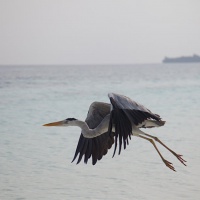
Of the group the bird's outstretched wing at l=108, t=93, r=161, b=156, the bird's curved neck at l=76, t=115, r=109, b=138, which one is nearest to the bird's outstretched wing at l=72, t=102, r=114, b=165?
the bird's curved neck at l=76, t=115, r=109, b=138

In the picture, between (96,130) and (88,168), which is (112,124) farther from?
(88,168)

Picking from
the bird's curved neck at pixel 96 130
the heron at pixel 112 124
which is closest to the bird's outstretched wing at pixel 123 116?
the heron at pixel 112 124

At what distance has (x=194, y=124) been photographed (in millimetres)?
17359

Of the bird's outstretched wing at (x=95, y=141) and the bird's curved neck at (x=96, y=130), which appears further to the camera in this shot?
the bird's outstretched wing at (x=95, y=141)

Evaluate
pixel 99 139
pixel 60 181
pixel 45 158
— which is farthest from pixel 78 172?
pixel 99 139

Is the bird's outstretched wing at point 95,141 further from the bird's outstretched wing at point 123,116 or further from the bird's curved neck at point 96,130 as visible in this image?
the bird's outstretched wing at point 123,116

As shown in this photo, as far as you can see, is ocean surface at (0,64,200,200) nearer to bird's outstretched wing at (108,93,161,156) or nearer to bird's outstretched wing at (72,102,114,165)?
bird's outstretched wing at (72,102,114,165)

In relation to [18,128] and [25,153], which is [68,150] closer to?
[25,153]

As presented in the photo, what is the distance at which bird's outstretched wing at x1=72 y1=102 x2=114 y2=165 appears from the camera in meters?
8.35

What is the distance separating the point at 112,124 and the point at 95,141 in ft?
3.87

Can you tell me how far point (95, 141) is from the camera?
8453 mm

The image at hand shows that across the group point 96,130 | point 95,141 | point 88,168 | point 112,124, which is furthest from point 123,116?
point 88,168

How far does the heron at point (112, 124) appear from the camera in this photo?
716cm

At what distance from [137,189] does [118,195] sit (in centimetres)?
45
